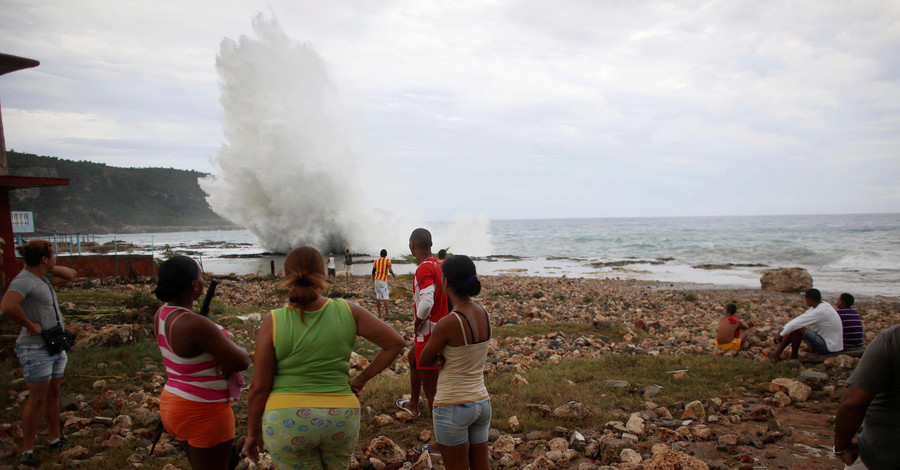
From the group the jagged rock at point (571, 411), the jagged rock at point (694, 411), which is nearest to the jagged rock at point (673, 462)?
the jagged rock at point (571, 411)

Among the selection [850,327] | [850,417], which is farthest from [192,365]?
[850,327]

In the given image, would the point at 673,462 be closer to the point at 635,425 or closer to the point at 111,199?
the point at 635,425

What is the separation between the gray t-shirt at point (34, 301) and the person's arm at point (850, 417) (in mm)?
5830

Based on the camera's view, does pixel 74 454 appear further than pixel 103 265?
No

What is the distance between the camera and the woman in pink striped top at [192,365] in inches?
107

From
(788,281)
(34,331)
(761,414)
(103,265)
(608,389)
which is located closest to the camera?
(34,331)

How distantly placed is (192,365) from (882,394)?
375cm

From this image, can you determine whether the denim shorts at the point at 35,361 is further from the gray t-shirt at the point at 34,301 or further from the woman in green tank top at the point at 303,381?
the woman in green tank top at the point at 303,381

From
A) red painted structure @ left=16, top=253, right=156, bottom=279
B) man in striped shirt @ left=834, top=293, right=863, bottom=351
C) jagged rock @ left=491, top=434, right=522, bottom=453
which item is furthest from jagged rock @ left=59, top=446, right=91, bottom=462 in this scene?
red painted structure @ left=16, top=253, right=156, bottom=279

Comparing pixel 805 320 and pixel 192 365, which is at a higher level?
pixel 192 365

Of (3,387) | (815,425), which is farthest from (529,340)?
(3,387)

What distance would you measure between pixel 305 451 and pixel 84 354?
673 centimetres

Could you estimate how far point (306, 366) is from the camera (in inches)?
103

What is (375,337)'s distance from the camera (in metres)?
2.78
